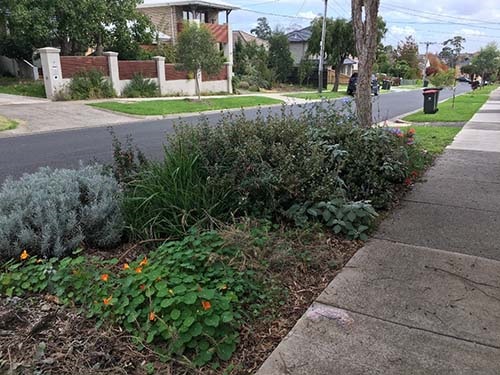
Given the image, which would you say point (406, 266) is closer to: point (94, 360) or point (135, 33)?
point (94, 360)

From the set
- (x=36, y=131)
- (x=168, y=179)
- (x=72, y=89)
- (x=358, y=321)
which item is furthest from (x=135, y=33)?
(x=358, y=321)

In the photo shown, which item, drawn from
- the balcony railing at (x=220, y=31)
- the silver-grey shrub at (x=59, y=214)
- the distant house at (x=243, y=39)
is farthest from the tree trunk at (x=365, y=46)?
the distant house at (x=243, y=39)

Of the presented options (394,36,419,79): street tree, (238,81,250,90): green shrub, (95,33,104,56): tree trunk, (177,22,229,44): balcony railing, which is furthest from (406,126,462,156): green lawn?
(394,36,419,79): street tree

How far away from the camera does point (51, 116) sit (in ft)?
55.9

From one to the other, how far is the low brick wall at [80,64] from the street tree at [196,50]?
3927 millimetres

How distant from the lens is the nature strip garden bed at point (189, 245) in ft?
8.49

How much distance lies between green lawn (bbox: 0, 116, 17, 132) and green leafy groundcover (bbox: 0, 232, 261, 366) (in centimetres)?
1224

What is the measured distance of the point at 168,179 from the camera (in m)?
4.35

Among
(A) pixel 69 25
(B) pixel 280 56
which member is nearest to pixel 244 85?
(B) pixel 280 56

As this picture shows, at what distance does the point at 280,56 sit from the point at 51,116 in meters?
31.1

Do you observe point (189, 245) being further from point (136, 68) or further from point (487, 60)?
point (487, 60)

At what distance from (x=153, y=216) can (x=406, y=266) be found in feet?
7.18

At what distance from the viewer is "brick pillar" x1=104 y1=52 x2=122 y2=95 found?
24078 mm

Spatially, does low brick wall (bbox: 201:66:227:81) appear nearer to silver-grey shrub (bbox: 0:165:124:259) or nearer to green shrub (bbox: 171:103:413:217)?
green shrub (bbox: 171:103:413:217)
